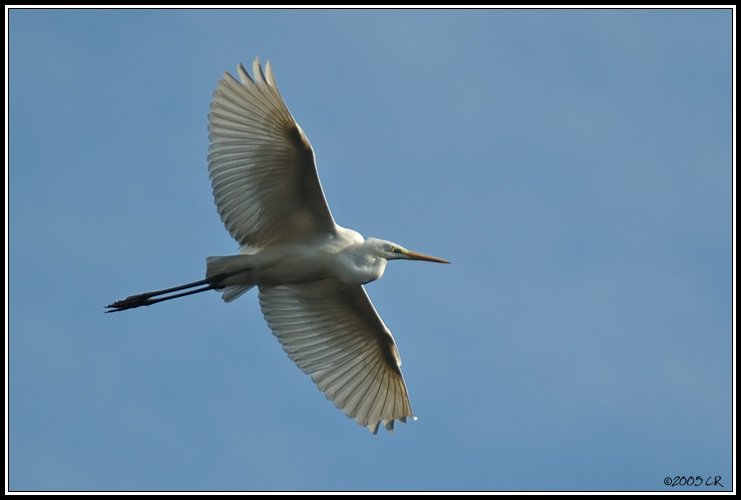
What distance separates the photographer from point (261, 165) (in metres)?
12.6

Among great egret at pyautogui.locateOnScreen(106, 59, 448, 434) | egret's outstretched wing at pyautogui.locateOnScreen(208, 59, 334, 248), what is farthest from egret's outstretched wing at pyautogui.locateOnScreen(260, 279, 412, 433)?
egret's outstretched wing at pyautogui.locateOnScreen(208, 59, 334, 248)

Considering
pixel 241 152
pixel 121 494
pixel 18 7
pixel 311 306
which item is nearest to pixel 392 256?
pixel 311 306

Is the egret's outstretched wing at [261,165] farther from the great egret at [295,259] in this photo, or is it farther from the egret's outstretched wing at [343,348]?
the egret's outstretched wing at [343,348]

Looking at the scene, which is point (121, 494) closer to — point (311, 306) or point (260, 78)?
point (311, 306)

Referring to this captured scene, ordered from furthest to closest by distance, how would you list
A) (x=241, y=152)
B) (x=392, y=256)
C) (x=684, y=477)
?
(x=392, y=256) → (x=241, y=152) → (x=684, y=477)

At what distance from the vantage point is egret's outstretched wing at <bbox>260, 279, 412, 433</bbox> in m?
13.9

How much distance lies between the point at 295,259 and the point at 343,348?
162 centimetres

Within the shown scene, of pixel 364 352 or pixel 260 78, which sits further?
pixel 364 352

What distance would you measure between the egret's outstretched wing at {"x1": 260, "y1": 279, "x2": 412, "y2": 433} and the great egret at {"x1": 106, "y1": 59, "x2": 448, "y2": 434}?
0.5 inches

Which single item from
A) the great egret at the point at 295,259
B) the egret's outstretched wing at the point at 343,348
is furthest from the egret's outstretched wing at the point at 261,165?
the egret's outstretched wing at the point at 343,348

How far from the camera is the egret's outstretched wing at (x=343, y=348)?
13.9 meters

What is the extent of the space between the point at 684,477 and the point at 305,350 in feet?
15.3

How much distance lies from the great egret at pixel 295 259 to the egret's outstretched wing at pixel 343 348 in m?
0.01

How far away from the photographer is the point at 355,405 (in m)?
14.1
